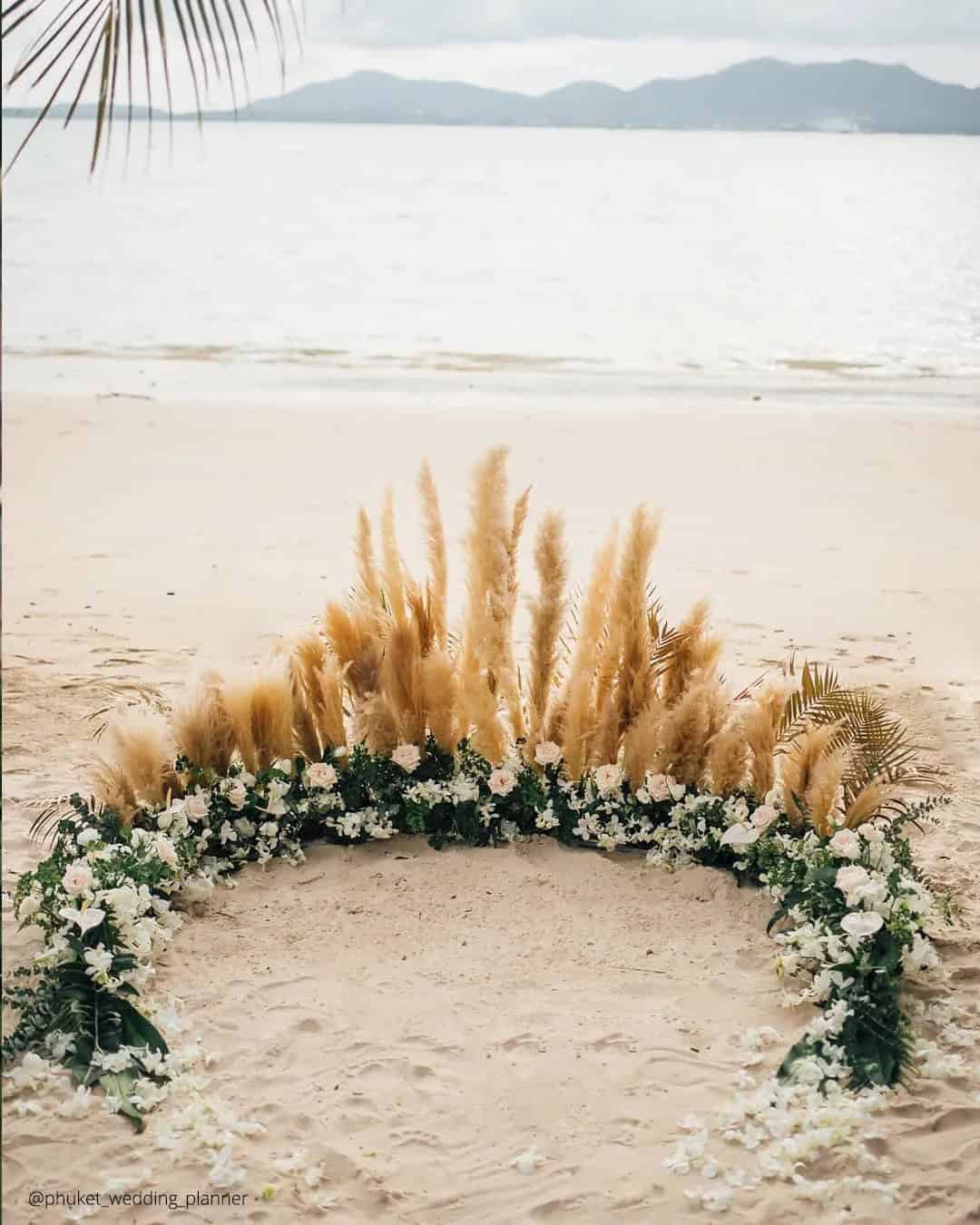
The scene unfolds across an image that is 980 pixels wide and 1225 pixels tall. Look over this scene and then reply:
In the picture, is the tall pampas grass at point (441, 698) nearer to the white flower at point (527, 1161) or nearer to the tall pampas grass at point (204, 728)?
the tall pampas grass at point (204, 728)

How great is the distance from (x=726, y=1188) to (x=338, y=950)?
3.76 feet

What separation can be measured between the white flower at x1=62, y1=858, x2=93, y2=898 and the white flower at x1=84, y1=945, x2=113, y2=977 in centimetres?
15

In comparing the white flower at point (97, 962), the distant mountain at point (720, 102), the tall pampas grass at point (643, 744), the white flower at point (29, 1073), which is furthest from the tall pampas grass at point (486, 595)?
the distant mountain at point (720, 102)

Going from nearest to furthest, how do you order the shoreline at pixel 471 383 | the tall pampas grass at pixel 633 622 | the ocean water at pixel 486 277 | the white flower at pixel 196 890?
1. the white flower at pixel 196 890
2. the tall pampas grass at pixel 633 622
3. the shoreline at pixel 471 383
4. the ocean water at pixel 486 277

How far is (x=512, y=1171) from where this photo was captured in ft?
8.02

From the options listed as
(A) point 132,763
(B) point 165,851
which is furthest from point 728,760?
(A) point 132,763

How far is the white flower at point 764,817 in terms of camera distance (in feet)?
11.2

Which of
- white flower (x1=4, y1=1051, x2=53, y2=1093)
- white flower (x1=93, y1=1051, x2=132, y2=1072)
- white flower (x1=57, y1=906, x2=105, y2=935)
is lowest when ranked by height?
white flower (x1=4, y1=1051, x2=53, y2=1093)

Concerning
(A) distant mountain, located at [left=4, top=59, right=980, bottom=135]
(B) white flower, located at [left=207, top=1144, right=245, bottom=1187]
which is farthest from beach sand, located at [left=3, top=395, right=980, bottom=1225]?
(A) distant mountain, located at [left=4, top=59, right=980, bottom=135]

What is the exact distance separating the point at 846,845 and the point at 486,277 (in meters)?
22.6

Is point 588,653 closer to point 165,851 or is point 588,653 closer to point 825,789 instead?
point 825,789

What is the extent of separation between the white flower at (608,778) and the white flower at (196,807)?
1070 mm

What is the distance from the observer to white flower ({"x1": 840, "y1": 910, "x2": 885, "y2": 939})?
Result: 2.90 metres

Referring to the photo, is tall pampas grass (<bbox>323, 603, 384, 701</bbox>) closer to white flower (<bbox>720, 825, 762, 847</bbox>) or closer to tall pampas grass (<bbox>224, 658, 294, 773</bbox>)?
tall pampas grass (<bbox>224, 658, 294, 773</bbox>)
